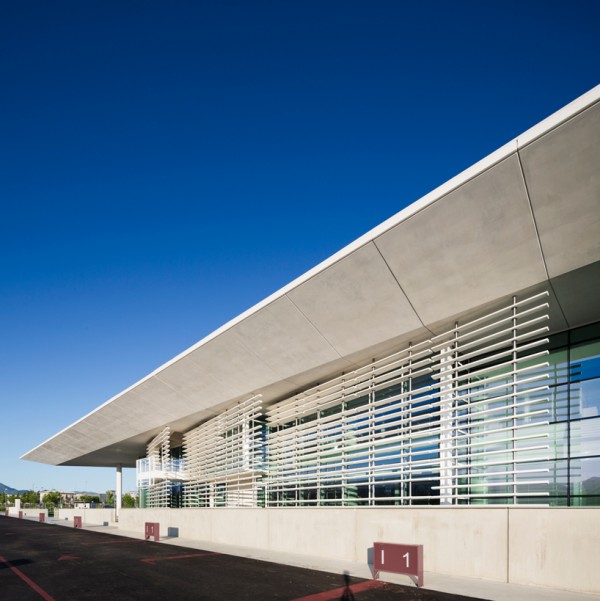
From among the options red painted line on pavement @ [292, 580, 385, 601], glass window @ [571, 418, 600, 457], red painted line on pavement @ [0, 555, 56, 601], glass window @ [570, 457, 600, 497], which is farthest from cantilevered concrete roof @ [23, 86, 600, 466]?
red painted line on pavement @ [0, 555, 56, 601]

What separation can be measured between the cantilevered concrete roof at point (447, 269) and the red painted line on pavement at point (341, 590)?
18.9ft

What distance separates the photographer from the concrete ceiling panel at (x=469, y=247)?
10297 mm

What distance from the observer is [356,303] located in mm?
14055

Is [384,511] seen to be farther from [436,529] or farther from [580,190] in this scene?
[580,190]

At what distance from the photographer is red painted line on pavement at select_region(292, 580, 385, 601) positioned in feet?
32.6

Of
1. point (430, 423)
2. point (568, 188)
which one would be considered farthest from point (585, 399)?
point (568, 188)

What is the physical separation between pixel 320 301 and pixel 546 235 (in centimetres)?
596

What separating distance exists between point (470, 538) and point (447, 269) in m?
5.57

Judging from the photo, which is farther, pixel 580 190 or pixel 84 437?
pixel 84 437

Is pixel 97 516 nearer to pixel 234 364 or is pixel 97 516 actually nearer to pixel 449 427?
pixel 234 364

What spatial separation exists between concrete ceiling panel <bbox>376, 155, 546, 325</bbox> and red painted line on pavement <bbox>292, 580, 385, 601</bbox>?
598cm

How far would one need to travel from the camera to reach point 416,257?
12125mm

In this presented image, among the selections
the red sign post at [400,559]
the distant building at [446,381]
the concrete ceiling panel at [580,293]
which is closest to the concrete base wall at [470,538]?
the distant building at [446,381]

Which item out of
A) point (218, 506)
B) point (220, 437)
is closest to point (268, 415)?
point (220, 437)
